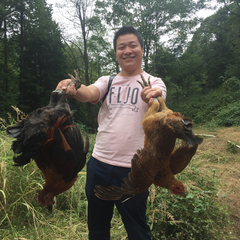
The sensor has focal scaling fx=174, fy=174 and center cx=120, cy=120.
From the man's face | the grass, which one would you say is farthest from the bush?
the man's face

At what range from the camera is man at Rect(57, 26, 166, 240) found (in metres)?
1.53

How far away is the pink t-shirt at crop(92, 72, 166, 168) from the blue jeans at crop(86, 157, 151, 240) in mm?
90

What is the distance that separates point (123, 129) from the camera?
154 centimetres

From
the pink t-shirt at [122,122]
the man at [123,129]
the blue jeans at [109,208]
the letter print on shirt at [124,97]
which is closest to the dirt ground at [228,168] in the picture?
the blue jeans at [109,208]

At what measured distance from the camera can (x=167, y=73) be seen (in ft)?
59.3

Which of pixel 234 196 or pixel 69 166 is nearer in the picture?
pixel 69 166

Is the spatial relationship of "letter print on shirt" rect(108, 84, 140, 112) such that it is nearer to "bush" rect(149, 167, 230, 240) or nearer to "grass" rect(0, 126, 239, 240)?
"grass" rect(0, 126, 239, 240)

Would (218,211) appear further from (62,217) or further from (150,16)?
(150,16)

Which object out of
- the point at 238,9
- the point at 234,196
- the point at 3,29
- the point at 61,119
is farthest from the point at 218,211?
the point at 238,9

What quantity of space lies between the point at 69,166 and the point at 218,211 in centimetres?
268

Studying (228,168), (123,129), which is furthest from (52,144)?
(228,168)

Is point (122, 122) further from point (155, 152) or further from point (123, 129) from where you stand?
point (155, 152)

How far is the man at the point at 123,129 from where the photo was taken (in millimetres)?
1531

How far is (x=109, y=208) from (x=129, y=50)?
5.07 feet
